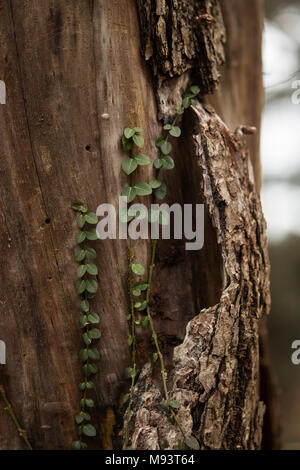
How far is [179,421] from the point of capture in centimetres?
117

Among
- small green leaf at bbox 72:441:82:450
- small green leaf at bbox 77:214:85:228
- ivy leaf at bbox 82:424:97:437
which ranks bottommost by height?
small green leaf at bbox 72:441:82:450

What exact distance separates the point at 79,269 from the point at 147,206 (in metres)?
0.31

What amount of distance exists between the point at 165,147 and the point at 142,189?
0.56 feet

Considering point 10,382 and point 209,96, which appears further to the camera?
point 209,96

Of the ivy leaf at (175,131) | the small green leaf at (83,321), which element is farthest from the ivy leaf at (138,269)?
the ivy leaf at (175,131)

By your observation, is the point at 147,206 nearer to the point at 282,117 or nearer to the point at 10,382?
the point at 10,382

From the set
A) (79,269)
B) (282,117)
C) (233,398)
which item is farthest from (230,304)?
(282,117)

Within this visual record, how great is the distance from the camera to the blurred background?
2.37 meters

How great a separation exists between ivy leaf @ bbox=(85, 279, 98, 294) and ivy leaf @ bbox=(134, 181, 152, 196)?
1.09ft

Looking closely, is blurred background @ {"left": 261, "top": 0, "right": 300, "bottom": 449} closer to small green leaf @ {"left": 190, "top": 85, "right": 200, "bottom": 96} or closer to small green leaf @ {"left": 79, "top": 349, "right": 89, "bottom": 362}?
small green leaf @ {"left": 190, "top": 85, "right": 200, "bottom": 96}

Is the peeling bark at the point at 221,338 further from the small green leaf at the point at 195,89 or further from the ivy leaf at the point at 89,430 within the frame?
the ivy leaf at the point at 89,430

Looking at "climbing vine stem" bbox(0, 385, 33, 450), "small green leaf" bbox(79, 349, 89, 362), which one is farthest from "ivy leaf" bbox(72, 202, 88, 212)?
"climbing vine stem" bbox(0, 385, 33, 450)

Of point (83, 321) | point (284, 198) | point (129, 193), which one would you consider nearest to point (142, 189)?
point (129, 193)

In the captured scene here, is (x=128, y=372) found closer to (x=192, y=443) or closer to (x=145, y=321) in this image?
(x=145, y=321)
